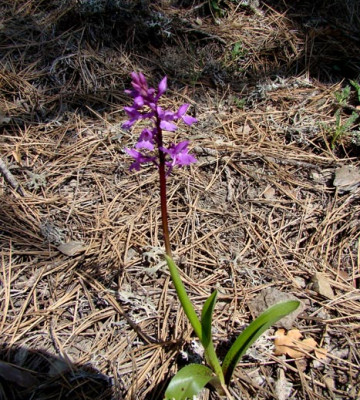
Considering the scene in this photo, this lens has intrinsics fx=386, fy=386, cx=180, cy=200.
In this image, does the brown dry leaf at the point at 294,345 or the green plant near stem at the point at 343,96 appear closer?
the brown dry leaf at the point at 294,345

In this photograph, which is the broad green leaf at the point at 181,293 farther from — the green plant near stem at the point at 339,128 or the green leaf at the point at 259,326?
the green plant near stem at the point at 339,128

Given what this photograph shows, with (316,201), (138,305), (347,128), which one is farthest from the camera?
(347,128)

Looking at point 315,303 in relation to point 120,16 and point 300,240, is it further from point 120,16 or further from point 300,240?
point 120,16

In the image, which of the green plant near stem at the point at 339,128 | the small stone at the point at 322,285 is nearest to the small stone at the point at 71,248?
the small stone at the point at 322,285

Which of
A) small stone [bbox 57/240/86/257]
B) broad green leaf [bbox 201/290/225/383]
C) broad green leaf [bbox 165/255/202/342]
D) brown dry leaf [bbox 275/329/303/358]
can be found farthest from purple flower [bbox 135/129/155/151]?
brown dry leaf [bbox 275/329/303/358]

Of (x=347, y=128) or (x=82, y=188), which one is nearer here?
(x=82, y=188)

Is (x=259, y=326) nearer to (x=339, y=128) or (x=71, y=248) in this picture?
(x=71, y=248)

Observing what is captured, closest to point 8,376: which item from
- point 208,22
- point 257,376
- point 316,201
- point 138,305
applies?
point 138,305
